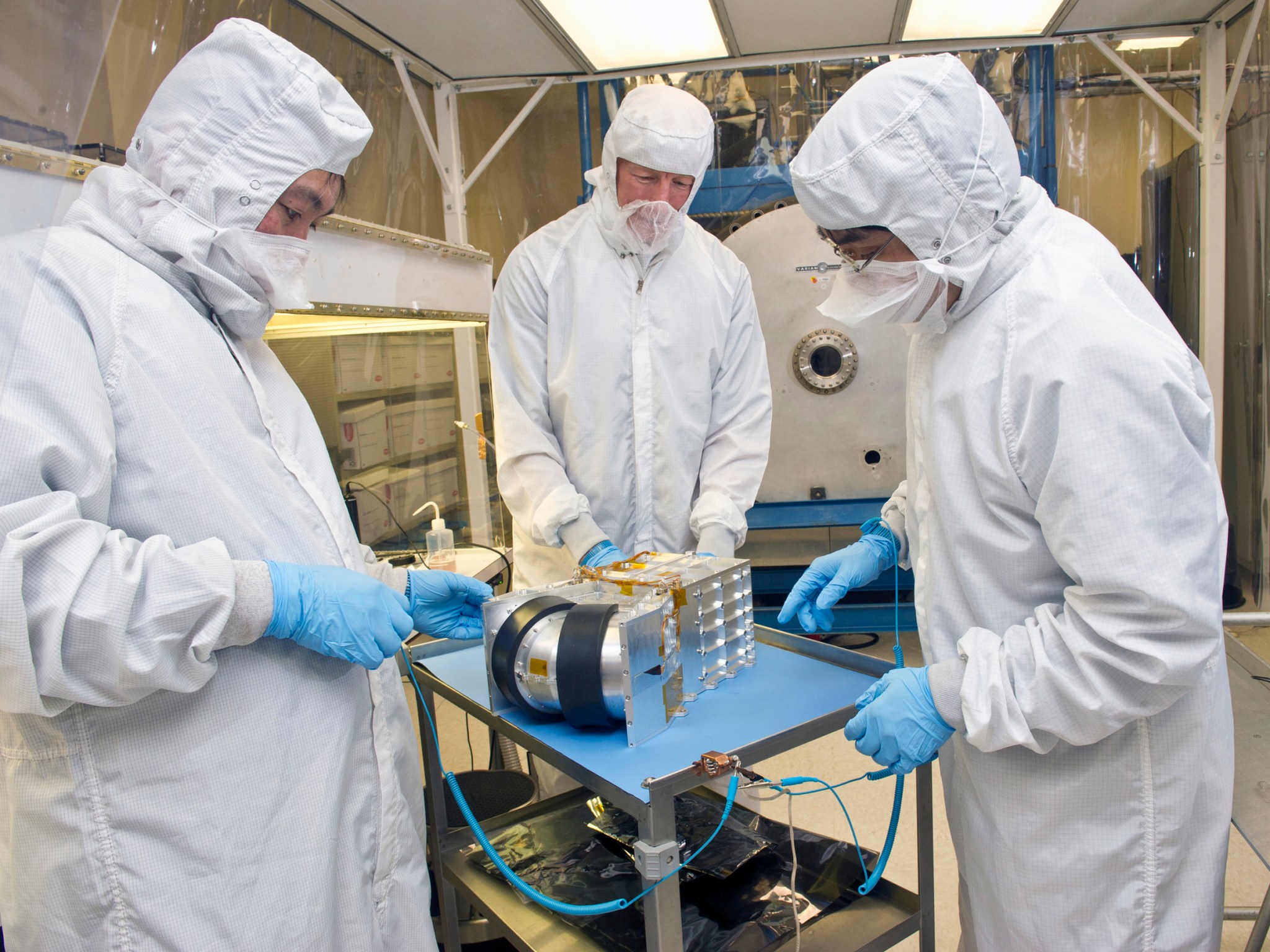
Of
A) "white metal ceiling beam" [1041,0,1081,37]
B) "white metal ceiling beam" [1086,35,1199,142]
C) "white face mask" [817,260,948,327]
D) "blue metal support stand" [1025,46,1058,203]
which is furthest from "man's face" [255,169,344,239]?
"white metal ceiling beam" [1086,35,1199,142]

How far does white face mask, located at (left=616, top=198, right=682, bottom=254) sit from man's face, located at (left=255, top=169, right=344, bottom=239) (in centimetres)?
74

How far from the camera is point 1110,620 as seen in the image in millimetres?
841

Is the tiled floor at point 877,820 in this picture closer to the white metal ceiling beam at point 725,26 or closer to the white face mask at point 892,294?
the white face mask at point 892,294

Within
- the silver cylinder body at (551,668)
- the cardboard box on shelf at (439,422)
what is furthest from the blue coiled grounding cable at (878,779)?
the cardboard box on shelf at (439,422)

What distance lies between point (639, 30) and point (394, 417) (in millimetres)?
1402

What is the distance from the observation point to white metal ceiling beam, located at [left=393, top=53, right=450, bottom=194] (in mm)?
2812

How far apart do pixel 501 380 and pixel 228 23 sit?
924 mm

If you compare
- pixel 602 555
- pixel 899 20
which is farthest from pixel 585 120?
pixel 602 555

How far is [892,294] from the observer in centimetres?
102

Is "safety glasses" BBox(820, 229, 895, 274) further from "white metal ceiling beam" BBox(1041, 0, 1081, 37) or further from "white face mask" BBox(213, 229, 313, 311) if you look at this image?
"white metal ceiling beam" BBox(1041, 0, 1081, 37)

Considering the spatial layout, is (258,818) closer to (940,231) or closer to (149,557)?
(149,557)

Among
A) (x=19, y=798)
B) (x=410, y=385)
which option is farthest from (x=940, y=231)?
(x=410, y=385)

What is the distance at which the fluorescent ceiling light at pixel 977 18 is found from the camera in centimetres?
255

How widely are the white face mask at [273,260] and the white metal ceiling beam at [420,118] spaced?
204cm
